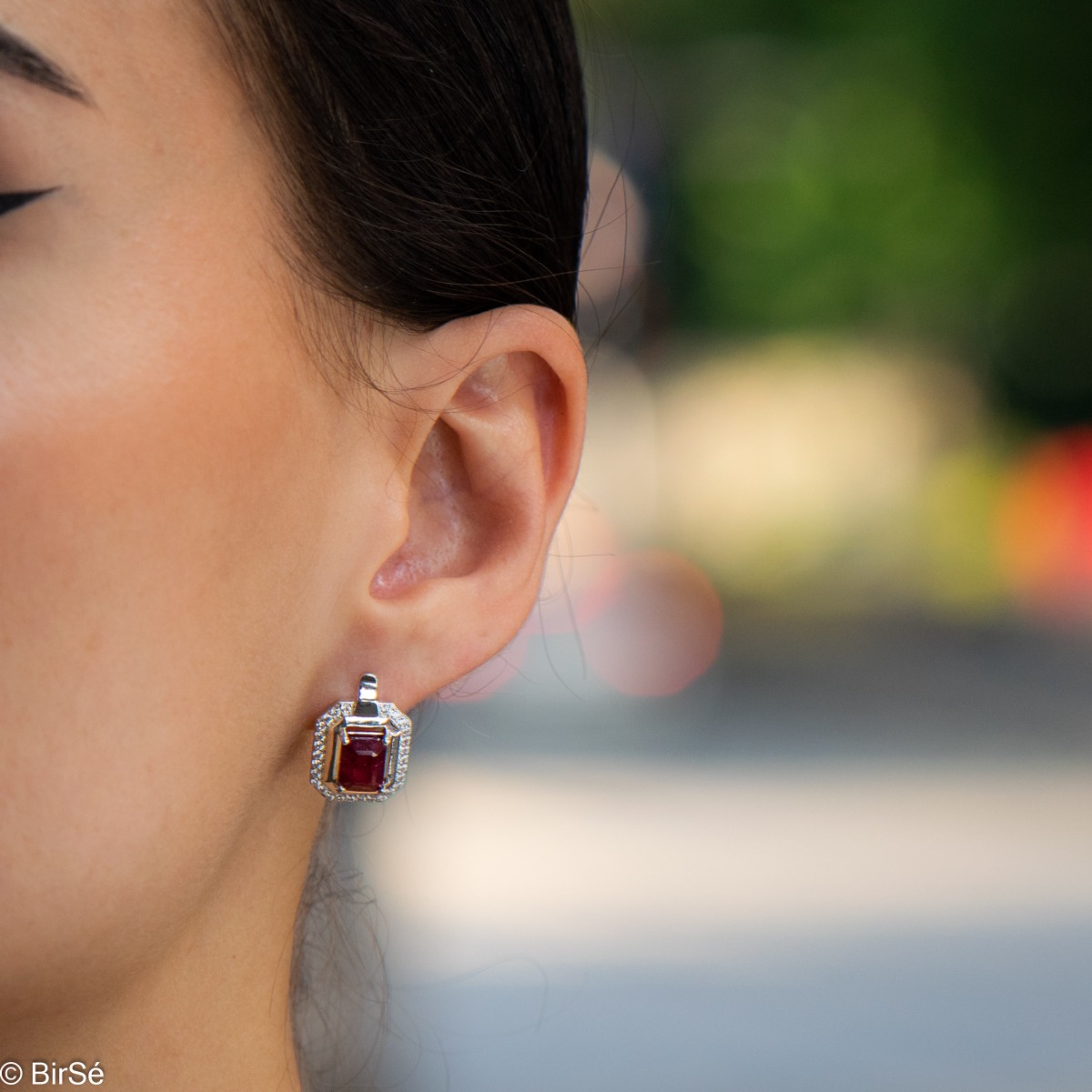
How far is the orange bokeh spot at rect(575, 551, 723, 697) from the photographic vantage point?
10.0 m

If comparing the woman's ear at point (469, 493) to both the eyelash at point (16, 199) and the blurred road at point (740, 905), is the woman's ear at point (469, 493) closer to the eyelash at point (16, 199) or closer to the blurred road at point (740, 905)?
the eyelash at point (16, 199)

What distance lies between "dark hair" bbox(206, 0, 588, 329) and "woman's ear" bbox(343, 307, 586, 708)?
45 millimetres

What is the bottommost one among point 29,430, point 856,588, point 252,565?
point 856,588

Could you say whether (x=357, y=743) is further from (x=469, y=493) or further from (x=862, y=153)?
(x=862, y=153)

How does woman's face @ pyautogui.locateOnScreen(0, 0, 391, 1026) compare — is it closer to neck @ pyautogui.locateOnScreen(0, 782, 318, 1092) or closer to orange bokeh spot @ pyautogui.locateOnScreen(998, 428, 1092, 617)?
neck @ pyautogui.locateOnScreen(0, 782, 318, 1092)

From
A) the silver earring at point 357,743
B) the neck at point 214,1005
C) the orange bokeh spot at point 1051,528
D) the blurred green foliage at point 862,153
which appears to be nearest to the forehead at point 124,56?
the silver earring at point 357,743

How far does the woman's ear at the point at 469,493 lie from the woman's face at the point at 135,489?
0.39ft

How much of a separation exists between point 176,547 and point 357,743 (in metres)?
0.26

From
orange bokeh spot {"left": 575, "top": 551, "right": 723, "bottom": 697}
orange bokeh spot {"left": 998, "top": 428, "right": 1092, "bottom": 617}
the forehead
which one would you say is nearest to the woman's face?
the forehead

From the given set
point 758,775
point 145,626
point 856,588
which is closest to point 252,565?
point 145,626

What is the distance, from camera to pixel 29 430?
3.61 feet

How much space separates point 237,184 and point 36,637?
403 mm

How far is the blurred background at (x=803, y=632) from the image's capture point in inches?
187

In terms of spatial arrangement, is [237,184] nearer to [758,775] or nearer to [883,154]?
[758,775]
